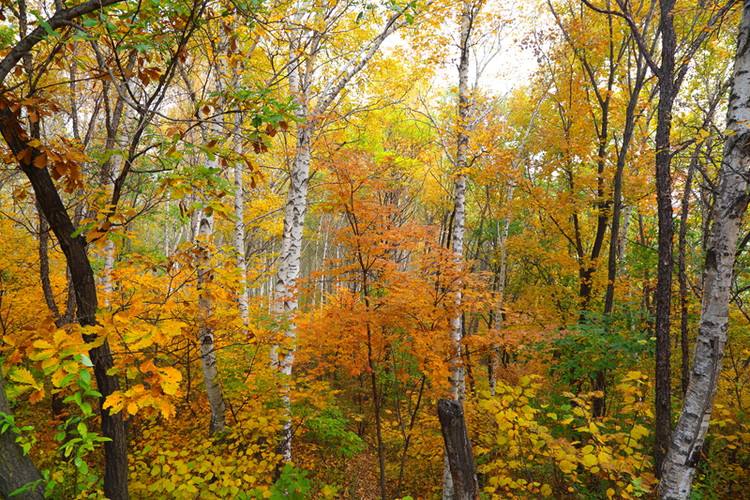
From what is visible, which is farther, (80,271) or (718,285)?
(718,285)

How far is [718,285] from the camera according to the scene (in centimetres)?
302

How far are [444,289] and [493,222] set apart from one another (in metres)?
7.74

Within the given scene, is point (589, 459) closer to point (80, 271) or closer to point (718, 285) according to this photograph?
point (718, 285)

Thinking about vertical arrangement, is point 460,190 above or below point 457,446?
above

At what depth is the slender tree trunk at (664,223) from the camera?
4180 mm

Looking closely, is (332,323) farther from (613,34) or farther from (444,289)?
(613,34)

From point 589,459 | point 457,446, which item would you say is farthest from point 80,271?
point 589,459

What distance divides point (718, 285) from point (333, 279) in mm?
5742

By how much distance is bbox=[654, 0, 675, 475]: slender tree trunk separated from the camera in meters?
4.18

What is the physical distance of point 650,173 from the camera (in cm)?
897

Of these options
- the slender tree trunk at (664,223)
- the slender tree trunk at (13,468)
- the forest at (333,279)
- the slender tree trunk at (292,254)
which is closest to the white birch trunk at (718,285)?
the forest at (333,279)

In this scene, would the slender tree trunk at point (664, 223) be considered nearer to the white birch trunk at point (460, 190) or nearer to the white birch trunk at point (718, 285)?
the white birch trunk at point (718, 285)

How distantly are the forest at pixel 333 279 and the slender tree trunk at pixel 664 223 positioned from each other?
0.03 metres

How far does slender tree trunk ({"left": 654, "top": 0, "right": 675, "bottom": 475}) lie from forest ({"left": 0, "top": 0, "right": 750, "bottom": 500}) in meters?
0.03
